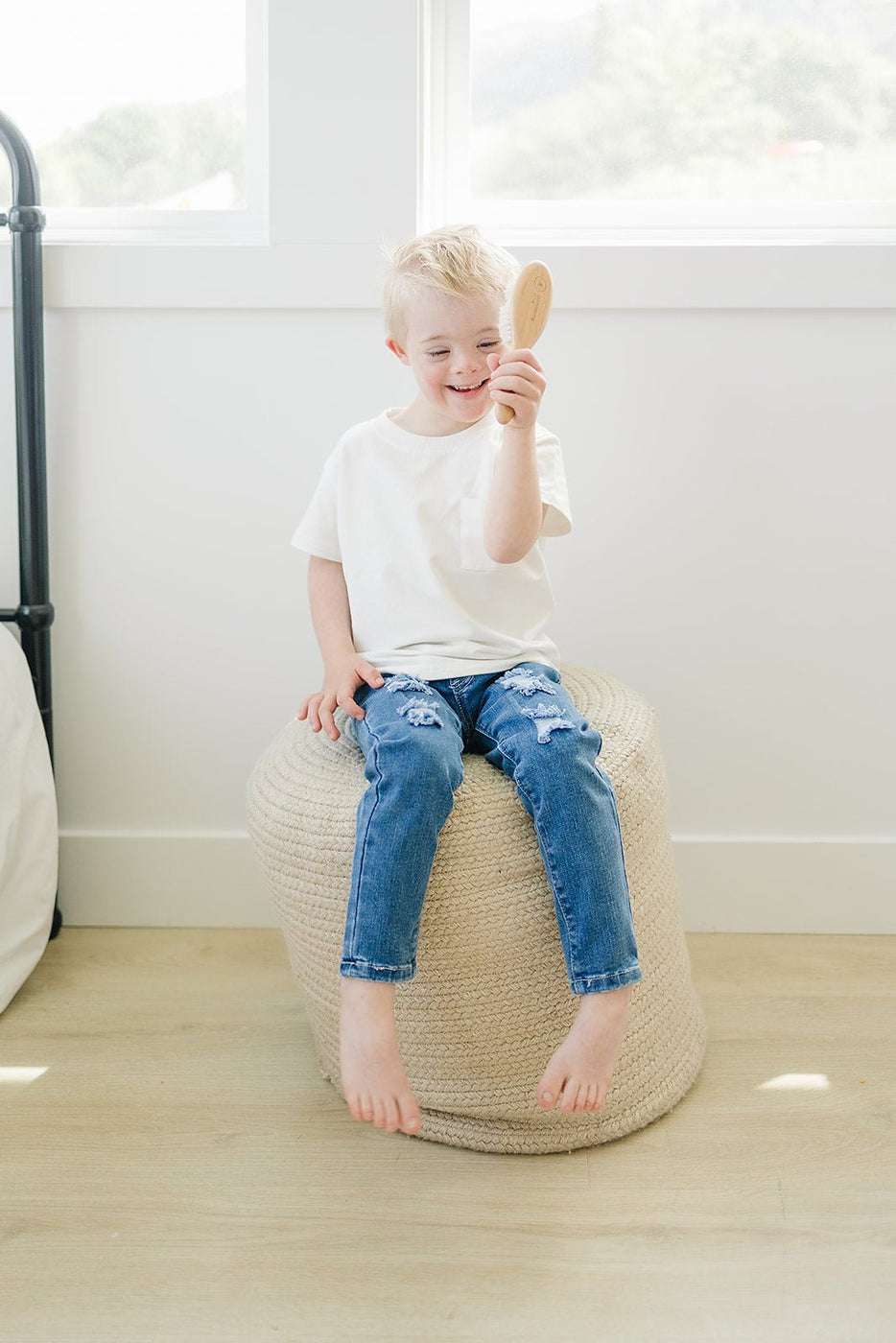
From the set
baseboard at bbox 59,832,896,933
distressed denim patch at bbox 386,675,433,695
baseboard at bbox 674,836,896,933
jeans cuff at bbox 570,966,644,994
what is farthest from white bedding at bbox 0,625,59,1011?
baseboard at bbox 674,836,896,933

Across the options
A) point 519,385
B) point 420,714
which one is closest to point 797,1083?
point 420,714

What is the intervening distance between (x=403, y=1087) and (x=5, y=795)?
0.73 metres

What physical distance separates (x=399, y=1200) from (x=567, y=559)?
35.5 inches

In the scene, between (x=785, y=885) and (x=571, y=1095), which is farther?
(x=785, y=885)

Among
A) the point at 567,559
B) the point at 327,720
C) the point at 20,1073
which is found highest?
the point at 567,559

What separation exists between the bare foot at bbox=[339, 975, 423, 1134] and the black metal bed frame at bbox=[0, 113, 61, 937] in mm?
804

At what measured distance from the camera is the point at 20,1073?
1.37 meters

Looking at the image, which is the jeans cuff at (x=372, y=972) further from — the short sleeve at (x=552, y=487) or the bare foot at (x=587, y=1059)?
the short sleeve at (x=552, y=487)

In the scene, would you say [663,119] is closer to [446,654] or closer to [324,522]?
[324,522]

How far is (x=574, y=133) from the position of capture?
174 centimetres

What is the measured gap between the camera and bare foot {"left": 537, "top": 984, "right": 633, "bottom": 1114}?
1.10 meters

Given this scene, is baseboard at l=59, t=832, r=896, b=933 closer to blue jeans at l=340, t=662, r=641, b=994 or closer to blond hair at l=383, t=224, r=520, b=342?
blue jeans at l=340, t=662, r=641, b=994

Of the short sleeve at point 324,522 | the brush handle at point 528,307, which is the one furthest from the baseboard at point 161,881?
the brush handle at point 528,307

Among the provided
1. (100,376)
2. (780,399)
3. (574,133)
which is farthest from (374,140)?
(780,399)
